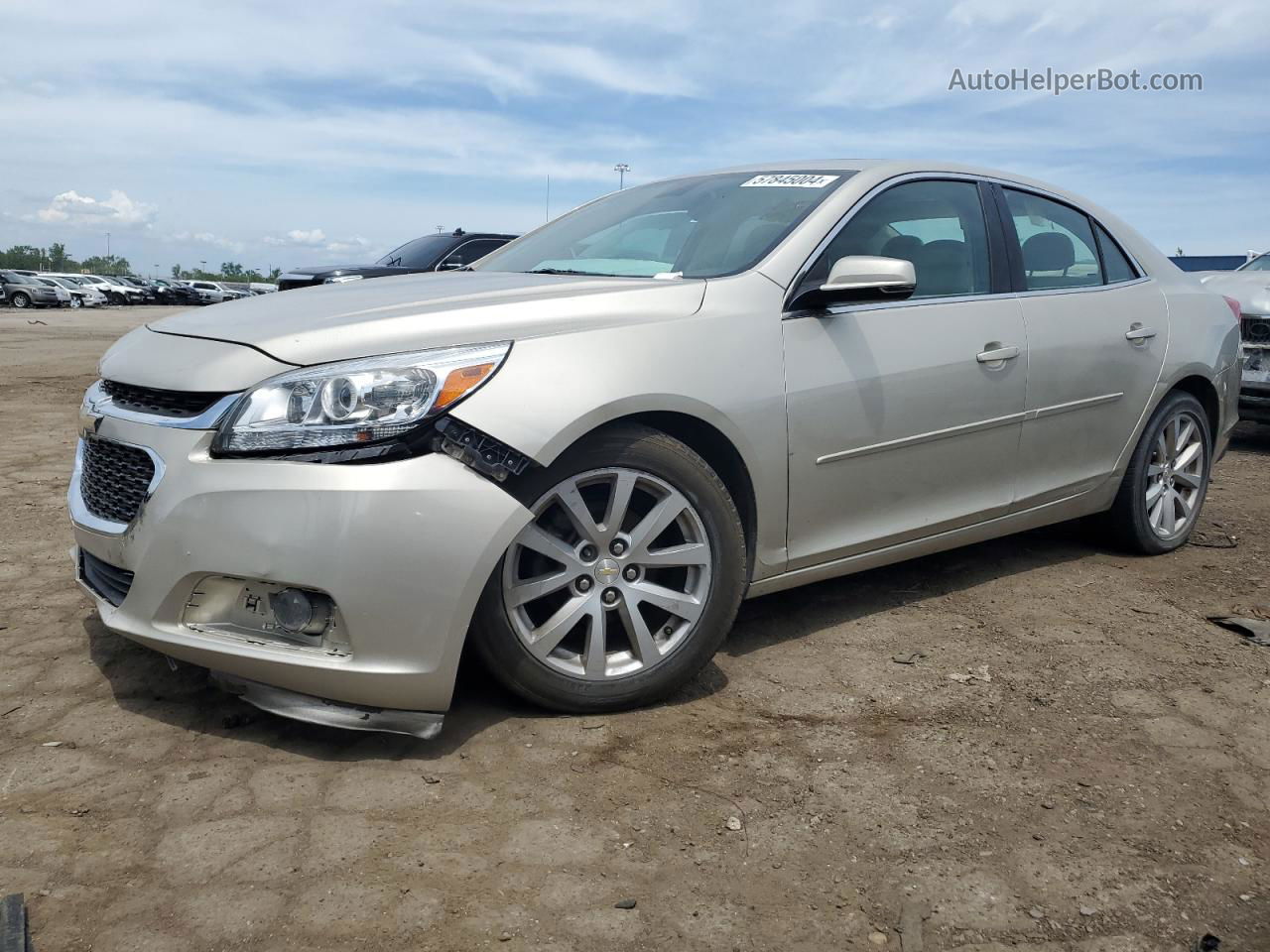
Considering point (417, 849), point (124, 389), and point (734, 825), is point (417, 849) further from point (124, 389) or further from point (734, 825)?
point (124, 389)

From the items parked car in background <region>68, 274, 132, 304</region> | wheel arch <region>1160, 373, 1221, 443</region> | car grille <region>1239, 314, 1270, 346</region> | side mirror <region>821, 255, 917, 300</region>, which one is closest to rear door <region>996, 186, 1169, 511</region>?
wheel arch <region>1160, 373, 1221, 443</region>

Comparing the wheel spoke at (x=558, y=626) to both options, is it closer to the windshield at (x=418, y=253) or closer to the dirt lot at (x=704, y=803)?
the dirt lot at (x=704, y=803)

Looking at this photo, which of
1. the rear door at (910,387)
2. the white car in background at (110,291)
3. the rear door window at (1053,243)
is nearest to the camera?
the rear door at (910,387)

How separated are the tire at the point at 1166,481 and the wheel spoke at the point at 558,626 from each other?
2783 mm

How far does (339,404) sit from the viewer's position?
8.44 feet

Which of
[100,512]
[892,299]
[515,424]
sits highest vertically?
[892,299]

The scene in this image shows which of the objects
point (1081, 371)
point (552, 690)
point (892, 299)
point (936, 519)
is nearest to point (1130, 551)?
point (1081, 371)

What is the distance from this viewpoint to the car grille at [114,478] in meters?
2.75

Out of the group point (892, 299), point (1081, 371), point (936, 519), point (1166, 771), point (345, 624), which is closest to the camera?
point (345, 624)

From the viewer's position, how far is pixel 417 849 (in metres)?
2.30

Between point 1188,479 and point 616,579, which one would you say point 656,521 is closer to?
point 616,579

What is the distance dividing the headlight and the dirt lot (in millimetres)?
798

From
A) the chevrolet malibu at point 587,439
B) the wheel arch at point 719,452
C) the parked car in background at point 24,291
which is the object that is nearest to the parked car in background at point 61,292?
the parked car in background at point 24,291

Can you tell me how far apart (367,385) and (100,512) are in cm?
91
